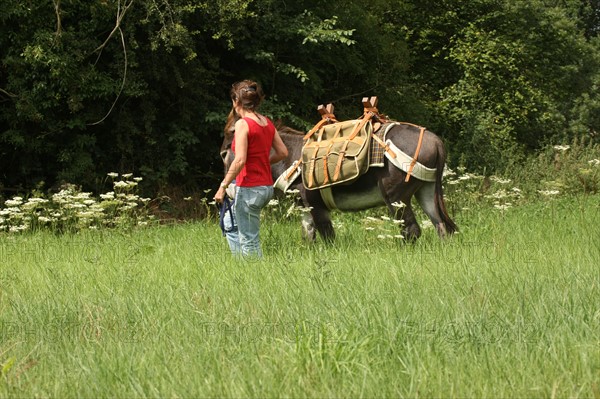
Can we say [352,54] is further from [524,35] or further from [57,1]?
[524,35]

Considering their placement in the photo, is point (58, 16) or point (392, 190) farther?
point (58, 16)

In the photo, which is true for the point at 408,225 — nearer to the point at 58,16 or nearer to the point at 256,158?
the point at 256,158

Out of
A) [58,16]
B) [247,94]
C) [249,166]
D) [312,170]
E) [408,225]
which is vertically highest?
[58,16]

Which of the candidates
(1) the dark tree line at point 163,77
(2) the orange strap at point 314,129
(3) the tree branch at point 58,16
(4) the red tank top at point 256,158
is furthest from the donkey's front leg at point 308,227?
(3) the tree branch at point 58,16

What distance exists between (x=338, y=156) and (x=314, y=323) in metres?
4.15

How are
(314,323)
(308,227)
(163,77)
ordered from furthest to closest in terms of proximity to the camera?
(163,77) < (308,227) < (314,323)

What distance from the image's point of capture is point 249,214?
8016 mm

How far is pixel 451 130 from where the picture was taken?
26594 millimetres

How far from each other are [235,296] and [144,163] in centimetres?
1077

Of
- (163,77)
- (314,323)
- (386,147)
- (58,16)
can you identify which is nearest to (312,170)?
(386,147)

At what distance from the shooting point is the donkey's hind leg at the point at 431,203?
921 cm

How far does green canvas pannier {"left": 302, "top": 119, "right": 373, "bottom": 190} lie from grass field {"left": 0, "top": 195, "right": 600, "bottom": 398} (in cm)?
86

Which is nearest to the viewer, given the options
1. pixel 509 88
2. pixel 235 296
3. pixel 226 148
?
pixel 235 296

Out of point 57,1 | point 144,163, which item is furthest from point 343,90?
point 57,1
